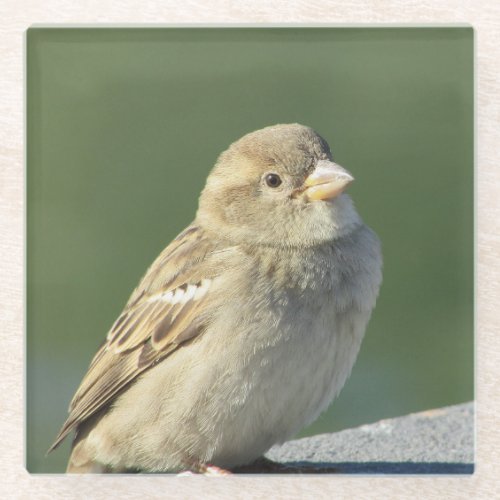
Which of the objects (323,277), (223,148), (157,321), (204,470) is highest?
(223,148)

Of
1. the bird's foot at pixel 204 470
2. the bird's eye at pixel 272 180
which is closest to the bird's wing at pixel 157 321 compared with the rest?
the bird's eye at pixel 272 180

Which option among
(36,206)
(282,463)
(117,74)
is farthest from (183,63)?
(282,463)

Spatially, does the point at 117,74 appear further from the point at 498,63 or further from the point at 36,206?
the point at 498,63

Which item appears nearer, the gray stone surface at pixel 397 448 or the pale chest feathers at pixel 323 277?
the pale chest feathers at pixel 323 277

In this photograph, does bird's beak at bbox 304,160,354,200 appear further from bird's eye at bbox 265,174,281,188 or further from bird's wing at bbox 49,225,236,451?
bird's wing at bbox 49,225,236,451

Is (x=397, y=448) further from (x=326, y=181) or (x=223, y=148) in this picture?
(x=223, y=148)

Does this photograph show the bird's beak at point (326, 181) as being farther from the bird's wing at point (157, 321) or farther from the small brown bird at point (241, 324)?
the bird's wing at point (157, 321)

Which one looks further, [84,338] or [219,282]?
[84,338]

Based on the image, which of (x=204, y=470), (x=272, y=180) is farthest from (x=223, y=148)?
(x=204, y=470)
